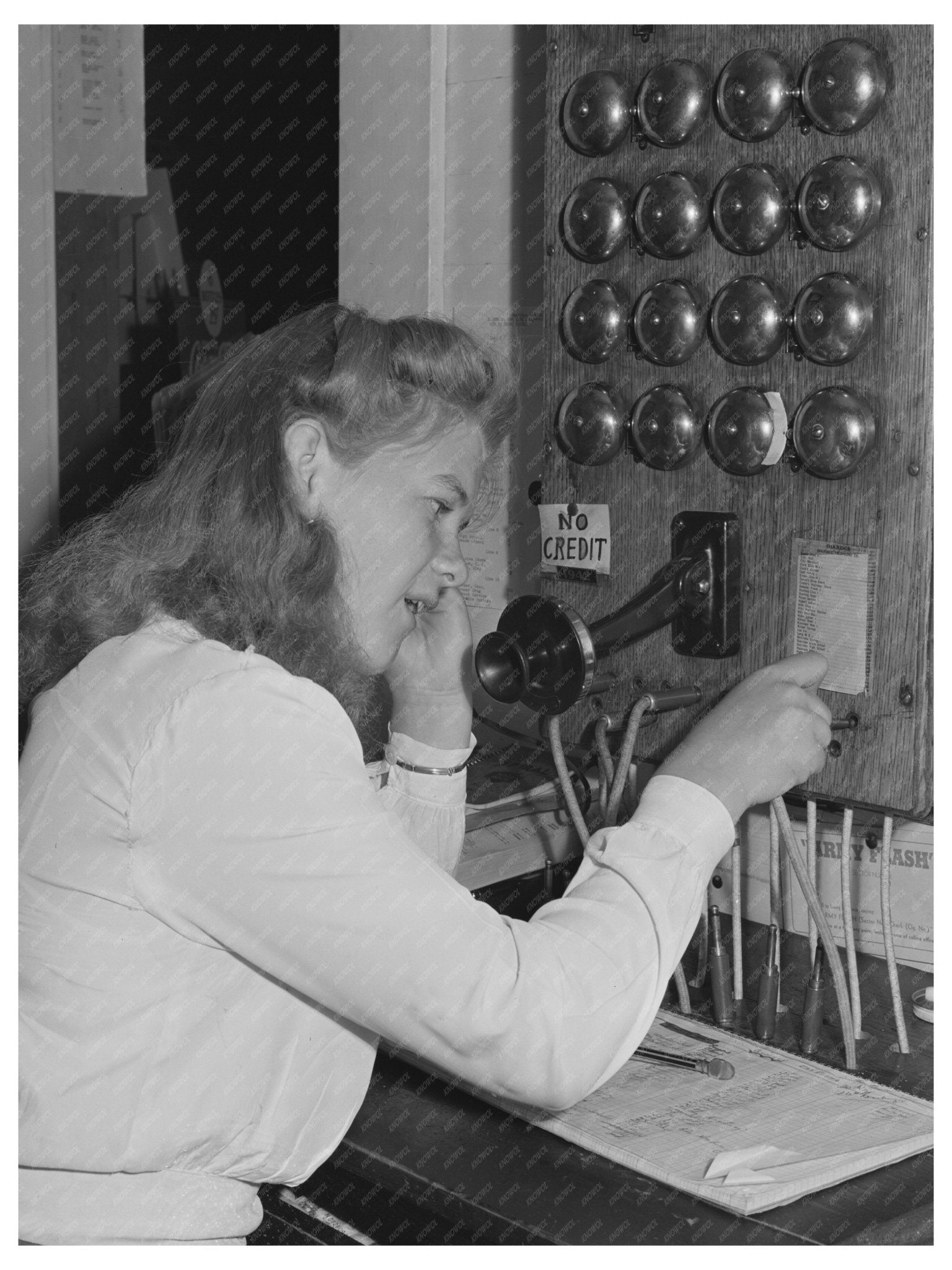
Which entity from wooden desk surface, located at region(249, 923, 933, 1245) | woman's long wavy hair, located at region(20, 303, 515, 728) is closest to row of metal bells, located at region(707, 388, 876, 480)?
woman's long wavy hair, located at region(20, 303, 515, 728)

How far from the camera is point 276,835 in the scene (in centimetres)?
91

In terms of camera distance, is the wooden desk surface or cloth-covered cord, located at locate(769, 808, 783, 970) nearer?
the wooden desk surface

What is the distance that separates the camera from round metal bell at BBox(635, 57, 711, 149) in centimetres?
127

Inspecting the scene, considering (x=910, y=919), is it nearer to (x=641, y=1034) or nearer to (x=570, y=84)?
(x=641, y=1034)

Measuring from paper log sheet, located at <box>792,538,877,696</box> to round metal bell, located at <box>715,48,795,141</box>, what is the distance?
378mm

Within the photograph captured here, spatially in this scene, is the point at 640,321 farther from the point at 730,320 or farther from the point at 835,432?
the point at 835,432

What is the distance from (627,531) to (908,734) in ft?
1.18

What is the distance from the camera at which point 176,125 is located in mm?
2656

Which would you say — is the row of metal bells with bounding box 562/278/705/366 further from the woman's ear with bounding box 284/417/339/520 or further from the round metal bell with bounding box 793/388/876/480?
the woman's ear with bounding box 284/417/339/520

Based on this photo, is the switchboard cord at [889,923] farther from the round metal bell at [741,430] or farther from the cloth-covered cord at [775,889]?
the round metal bell at [741,430]

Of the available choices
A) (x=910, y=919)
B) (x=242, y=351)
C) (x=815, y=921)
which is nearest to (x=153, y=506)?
(x=242, y=351)

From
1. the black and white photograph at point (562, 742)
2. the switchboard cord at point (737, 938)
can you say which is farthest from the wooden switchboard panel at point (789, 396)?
the switchboard cord at point (737, 938)

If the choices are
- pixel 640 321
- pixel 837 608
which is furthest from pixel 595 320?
pixel 837 608

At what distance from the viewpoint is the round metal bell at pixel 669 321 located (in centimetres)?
130
